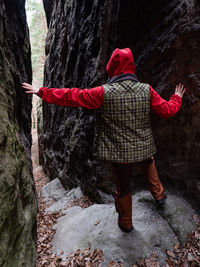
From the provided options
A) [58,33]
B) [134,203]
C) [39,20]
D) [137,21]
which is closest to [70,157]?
[134,203]

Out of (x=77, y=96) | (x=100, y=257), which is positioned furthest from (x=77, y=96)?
(x=100, y=257)

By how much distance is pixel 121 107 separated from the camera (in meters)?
2.53

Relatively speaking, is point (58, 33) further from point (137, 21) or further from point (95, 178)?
point (95, 178)

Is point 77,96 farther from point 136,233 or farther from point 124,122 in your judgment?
point 136,233

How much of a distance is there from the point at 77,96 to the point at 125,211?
2.18 meters

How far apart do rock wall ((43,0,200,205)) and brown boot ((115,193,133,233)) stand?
144 cm

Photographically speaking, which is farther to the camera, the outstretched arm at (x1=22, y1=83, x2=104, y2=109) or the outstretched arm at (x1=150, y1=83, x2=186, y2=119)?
the outstretched arm at (x1=150, y1=83, x2=186, y2=119)

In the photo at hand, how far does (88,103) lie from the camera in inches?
100

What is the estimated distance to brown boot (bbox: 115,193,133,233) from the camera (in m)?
2.87

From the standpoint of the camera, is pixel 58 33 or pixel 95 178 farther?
pixel 58 33

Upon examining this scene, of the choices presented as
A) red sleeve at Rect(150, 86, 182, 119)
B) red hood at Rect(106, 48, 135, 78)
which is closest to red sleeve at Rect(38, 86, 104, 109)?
red hood at Rect(106, 48, 135, 78)

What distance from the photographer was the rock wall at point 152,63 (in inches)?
125

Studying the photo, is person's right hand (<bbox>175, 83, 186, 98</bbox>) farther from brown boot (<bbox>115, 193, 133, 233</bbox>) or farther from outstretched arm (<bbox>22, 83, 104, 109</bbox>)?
brown boot (<bbox>115, 193, 133, 233</bbox>)

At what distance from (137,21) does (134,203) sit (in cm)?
448
